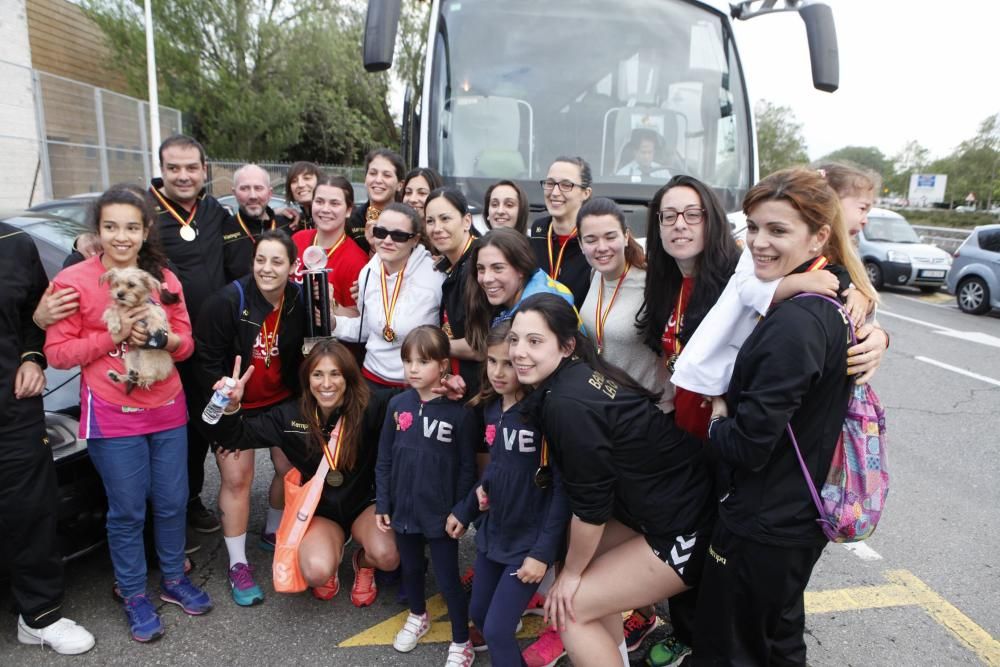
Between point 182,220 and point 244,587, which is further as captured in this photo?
point 182,220

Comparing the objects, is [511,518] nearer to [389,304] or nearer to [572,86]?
[389,304]

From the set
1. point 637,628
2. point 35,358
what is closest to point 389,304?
point 35,358

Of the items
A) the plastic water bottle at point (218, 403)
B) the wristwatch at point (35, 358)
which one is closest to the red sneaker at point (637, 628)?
the plastic water bottle at point (218, 403)

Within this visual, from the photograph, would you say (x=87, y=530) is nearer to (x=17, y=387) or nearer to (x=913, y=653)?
(x=17, y=387)

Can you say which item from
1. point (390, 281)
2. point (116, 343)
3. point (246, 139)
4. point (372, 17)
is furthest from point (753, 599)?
point (246, 139)

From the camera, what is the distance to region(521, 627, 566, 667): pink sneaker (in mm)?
2775

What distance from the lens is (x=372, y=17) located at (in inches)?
175

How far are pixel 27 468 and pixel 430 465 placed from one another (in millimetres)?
1653

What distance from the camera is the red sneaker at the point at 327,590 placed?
126 inches

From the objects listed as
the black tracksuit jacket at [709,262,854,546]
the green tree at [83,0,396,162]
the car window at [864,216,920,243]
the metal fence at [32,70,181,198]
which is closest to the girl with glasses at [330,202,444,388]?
the black tracksuit jacket at [709,262,854,546]

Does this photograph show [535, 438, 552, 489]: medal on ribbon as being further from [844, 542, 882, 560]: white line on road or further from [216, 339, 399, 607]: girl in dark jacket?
[844, 542, 882, 560]: white line on road

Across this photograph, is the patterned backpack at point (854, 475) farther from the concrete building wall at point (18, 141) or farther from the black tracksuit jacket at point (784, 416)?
the concrete building wall at point (18, 141)

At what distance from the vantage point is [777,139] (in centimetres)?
4625

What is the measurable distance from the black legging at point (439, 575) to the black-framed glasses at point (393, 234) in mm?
1459
